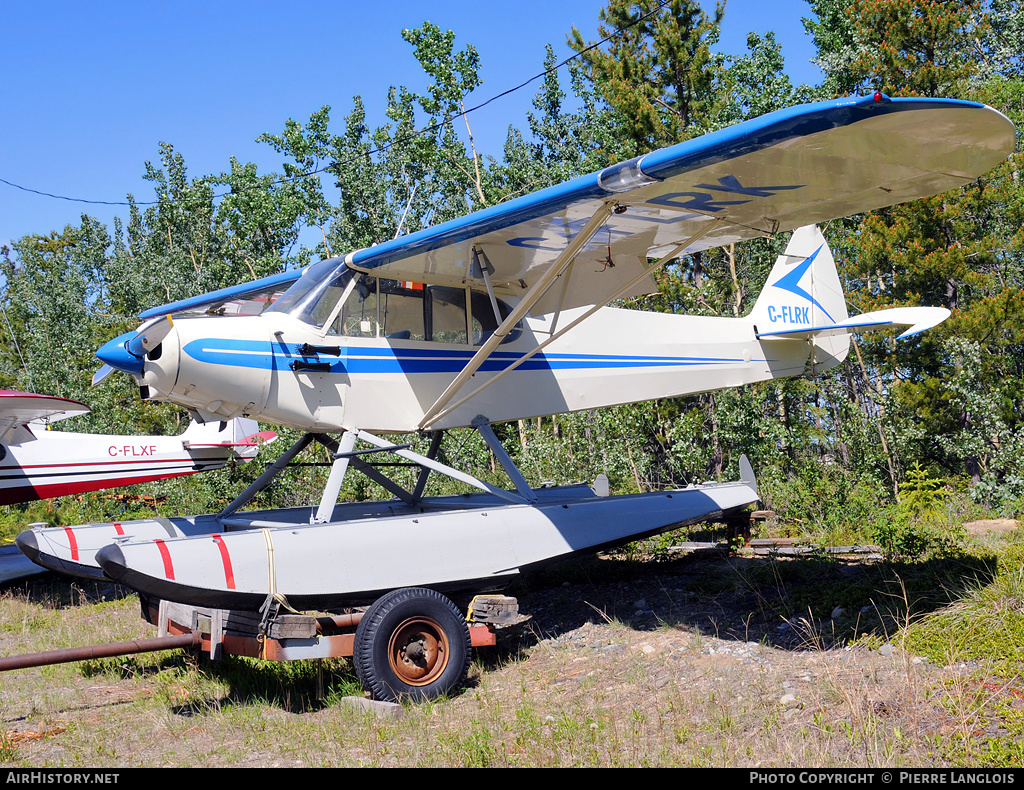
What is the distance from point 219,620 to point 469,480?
2303mm

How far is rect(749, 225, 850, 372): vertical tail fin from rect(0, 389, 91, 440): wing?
7.85 meters

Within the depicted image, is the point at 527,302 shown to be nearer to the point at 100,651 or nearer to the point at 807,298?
the point at 100,651

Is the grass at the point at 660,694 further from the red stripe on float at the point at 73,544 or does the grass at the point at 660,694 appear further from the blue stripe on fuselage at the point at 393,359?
the blue stripe on fuselage at the point at 393,359

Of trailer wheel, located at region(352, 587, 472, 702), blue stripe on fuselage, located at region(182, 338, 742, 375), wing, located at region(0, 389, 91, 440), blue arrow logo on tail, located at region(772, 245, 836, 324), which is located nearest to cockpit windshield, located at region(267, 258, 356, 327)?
blue stripe on fuselage, located at region(182, 338, 742, 375)

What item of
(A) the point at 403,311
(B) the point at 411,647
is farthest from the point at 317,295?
(B) the point at 411,647

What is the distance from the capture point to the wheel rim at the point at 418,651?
502cm

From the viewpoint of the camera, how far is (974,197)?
13.5m

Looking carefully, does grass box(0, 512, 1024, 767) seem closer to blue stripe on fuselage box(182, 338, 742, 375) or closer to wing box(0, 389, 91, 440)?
blue stripe on fuselage box(182, 338, 742, 375)

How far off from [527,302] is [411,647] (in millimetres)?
2681

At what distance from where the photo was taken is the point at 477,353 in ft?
21.6

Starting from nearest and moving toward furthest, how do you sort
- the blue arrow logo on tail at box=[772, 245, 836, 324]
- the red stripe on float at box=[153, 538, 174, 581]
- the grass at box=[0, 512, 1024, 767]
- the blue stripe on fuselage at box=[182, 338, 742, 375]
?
the grass at box=[0, 512, 1024, 767] → the red stripe on float at box=[153, 538, 174, 581] → the blue stripe on fuselage at box=[182, 338, 742, 375] → the blue arrow logo on tail at box=[772, 245, 836, 324]

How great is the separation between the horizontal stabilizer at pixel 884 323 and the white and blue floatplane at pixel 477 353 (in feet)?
0.14

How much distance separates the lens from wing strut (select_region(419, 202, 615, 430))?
5566mm

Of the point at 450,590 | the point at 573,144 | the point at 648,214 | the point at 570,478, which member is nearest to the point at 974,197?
A: the point at 570,478
